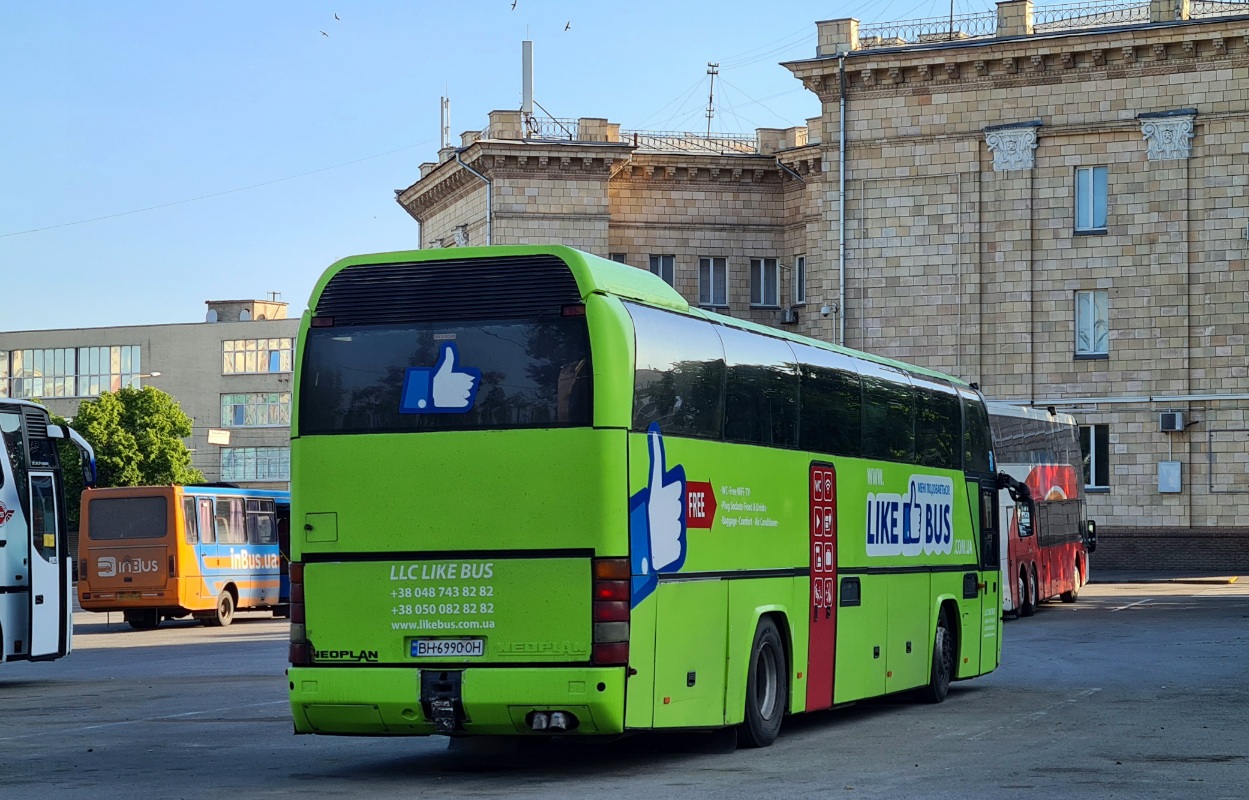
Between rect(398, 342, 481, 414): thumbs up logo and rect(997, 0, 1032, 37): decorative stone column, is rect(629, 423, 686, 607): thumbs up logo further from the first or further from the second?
rect(997, 0, 1032, 37): decorative stone column

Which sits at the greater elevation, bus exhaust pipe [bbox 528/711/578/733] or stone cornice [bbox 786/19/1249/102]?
stone cornice [bbox 786/19/1249/102]

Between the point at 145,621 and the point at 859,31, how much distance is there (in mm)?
27048

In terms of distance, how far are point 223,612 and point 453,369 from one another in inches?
1036

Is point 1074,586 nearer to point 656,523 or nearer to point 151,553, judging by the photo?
point 151,553

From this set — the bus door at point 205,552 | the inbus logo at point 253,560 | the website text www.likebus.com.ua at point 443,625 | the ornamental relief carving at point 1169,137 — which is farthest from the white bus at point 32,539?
the ornamental relief carving at point 1169,137

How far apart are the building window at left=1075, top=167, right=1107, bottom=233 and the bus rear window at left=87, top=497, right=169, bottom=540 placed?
26.4 m

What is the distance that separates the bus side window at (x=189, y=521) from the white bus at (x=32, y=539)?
13.6 m

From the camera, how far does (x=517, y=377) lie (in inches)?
462

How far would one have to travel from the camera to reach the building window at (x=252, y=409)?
95.2 metres

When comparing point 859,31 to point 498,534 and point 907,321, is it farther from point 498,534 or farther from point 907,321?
point 498,534

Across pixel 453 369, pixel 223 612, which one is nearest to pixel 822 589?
pixel 453 369

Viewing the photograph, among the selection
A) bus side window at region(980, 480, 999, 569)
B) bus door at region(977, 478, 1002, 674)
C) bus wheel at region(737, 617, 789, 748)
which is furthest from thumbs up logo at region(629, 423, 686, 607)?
bus side window at region(980, 480, 999, 569)

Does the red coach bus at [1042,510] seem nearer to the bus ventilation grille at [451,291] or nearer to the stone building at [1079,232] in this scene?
the stone building at [1079,232]

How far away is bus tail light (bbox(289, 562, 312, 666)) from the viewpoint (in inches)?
470
